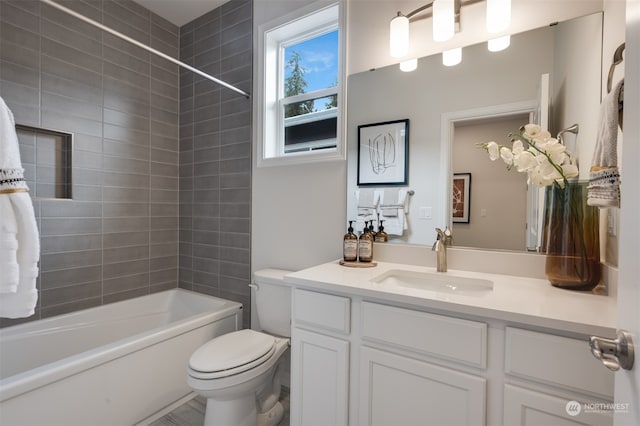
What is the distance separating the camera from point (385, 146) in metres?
1.67

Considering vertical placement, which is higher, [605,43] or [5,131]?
[605,43]

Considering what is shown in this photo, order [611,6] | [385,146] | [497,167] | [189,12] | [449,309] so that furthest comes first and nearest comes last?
[189,12]
[385,146]
[497,167]
[611,6]
[449,309]

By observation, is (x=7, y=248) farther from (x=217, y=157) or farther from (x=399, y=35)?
(x=399, y=35)

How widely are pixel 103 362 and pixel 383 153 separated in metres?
1.78

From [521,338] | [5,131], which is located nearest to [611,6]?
[521,338]

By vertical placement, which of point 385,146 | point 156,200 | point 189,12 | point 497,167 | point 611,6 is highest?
point 189,12

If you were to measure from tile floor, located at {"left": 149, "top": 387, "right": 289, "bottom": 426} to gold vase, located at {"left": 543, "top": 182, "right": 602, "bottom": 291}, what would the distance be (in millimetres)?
1569

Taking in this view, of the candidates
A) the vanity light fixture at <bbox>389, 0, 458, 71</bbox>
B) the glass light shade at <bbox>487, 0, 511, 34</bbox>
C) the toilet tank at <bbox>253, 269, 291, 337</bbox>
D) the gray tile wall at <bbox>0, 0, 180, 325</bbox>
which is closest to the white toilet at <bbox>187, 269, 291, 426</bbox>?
the toilet tank at <bbox>253, 269, 291, 337</bbox>

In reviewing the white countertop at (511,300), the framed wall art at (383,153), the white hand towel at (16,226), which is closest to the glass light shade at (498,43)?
the framed wall art at (383,153)

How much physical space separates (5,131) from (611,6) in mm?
2374

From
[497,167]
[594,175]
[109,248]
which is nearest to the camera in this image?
[594,175]

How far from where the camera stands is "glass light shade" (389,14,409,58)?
60.7 inches

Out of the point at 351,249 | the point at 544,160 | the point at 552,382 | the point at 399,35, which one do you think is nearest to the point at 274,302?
the point at 351,249

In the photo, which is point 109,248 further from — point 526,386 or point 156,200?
point 526,386
